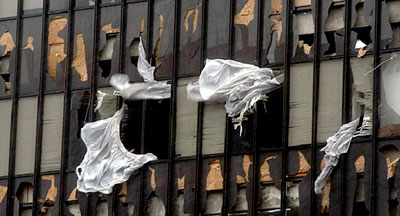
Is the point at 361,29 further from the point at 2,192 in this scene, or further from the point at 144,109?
the point at 2,192

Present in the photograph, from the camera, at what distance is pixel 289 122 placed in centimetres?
2981

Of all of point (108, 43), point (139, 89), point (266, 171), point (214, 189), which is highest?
point (108, 43)

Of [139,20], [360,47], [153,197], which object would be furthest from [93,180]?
[360,47]

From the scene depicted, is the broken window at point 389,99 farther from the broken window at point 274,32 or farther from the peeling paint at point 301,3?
the broken window at point 274,32

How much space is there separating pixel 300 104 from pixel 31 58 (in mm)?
6200

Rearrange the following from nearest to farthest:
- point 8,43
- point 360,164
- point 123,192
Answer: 1. point 360,164
2. point 123,192
3. point 8,43

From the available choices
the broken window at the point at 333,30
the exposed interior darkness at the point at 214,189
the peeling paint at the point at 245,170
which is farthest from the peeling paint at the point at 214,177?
the broken window at the point at 333,30

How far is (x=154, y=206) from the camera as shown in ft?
102

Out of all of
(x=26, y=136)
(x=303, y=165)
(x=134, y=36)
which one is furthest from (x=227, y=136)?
(x=26, y=136)

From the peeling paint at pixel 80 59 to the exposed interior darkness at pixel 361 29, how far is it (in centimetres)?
579

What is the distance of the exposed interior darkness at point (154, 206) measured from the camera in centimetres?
3088

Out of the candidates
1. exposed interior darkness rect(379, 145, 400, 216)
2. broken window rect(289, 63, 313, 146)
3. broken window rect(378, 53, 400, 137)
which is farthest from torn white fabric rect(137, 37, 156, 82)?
exposed interior darkness rect(379, 145, 400, 216)

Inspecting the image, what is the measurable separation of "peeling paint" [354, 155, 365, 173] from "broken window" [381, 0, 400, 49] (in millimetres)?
A: 2048

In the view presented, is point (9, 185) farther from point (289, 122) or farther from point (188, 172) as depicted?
point (289, 122)
